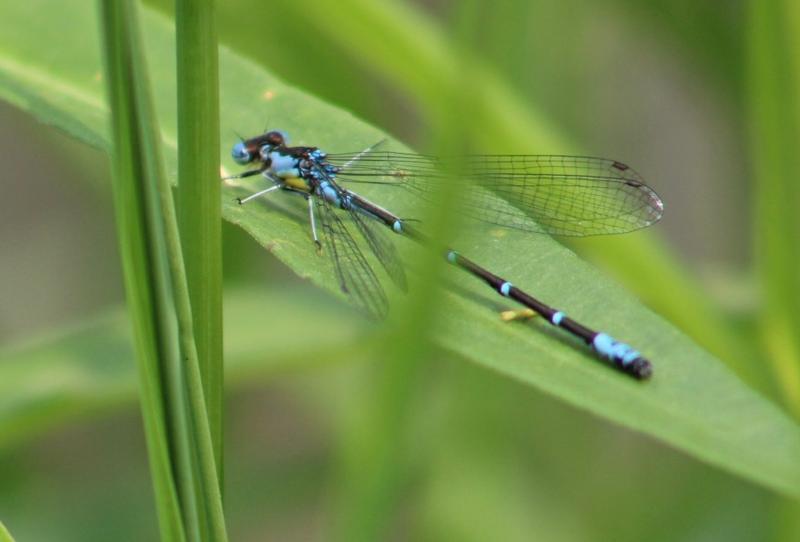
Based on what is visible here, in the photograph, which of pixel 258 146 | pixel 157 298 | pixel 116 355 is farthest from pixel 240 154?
pixel 157 298

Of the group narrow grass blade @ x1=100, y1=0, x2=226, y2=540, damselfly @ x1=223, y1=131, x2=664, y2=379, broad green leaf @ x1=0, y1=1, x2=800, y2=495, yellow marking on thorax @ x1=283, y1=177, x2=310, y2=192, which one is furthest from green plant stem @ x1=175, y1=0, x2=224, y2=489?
A: yellow marking on thorax @ x1=283, y1=177, x2=310, y2=192

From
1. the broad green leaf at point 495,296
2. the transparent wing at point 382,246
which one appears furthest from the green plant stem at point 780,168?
the transparent wing at point 382,246

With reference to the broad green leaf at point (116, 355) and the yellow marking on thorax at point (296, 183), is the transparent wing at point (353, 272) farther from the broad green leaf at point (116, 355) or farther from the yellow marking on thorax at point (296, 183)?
the broad green leaf at point (116, 355)

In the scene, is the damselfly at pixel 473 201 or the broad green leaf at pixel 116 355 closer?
the damselfly at pixel 473 201

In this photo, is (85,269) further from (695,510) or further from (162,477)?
(162,477)

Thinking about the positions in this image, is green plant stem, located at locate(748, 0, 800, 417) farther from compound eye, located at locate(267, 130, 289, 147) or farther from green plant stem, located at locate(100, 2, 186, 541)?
green plant stem, located at locate(100, 2, 186, 541)

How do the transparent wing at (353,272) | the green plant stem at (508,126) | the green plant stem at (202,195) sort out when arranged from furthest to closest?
the green plant stem at (508,126), the transparent wing at (353,272), the green plant stem at (202,195)

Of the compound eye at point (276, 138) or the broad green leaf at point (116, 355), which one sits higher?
the compound eye at point (276, 138)
